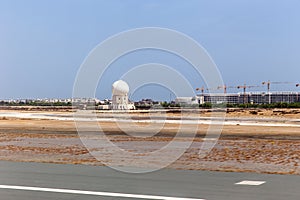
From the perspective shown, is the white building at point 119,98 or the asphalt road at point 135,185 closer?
the asphalt road at point 135,185

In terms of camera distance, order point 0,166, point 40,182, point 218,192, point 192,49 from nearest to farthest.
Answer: point 218,192, point 40,182, point 0,166, point 192,49

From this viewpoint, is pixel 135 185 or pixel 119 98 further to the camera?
pixel 119 98

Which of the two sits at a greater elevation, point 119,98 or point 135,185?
point 119,98

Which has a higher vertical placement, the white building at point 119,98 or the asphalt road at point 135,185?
the white building at point 119,98

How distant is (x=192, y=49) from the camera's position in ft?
57.5

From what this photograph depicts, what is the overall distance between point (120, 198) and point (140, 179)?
244 centimetres

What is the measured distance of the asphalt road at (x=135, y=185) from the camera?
31.1ft

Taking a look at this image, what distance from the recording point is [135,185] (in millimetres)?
10742

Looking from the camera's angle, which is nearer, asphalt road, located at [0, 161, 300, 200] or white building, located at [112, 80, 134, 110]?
asphalt road, located at [0, 161, 300, 200]

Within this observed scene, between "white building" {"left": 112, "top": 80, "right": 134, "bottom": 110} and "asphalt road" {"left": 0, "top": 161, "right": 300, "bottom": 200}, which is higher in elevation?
"white building" {"left": 112, "top": 80, "right": 134, "bottom": 110}

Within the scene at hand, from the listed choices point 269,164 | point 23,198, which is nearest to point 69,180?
point 23,198

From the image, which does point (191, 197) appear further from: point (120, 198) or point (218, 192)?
point (120, 198)

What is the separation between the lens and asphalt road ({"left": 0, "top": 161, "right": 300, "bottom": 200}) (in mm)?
9477

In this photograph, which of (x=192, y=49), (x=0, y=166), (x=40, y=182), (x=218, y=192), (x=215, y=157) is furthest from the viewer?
(x=215, y=157)
